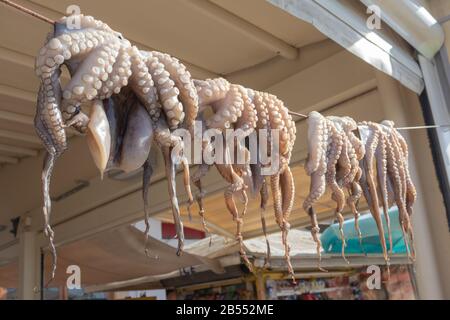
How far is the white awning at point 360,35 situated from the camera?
4.79ft

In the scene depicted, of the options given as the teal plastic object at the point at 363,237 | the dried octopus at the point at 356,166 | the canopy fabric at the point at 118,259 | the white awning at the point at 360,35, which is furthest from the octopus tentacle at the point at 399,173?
the canopy fabric at the point at 118,259

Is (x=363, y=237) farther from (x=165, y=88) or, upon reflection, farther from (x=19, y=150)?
(x=165, y=88)

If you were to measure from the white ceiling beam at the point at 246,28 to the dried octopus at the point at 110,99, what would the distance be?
122cm

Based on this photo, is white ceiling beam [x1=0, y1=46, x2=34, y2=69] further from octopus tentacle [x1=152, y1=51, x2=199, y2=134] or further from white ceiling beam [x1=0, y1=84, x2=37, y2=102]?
octopus tentacle [x1=152, y1=51, x2=199, y2=134]

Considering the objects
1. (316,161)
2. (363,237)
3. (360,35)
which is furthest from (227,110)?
(363,237)

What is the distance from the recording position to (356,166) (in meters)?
1.24

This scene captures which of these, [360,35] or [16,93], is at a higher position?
[16,93]

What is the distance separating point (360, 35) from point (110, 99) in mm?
1162

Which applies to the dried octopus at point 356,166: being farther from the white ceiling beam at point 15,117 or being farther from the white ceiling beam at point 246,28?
the white ceiling beam at point 15,117

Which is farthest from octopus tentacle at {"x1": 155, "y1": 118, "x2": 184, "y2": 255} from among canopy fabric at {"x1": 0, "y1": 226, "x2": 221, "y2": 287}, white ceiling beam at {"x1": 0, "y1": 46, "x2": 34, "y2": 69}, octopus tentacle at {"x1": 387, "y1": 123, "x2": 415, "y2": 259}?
canopy fabric at {"x1": 0, "y1": 226, "x2": 221, "y2": 287}

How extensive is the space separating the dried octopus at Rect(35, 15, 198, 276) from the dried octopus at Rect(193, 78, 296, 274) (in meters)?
0.09

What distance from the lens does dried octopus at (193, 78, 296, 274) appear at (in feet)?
3.14

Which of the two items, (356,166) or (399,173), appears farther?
(399,173)

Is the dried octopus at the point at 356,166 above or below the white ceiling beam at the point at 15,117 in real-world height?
below
